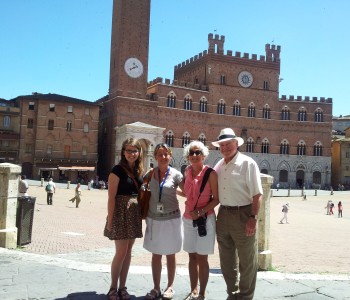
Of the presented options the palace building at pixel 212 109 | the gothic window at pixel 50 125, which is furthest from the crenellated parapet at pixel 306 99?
the gothic window at pixel 50 125

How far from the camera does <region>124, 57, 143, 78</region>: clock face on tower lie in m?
46.9

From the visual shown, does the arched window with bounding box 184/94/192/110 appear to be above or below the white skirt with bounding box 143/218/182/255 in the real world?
above

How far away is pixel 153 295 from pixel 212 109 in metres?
48.1

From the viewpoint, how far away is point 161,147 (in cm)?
558

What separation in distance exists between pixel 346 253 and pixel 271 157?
44144mm

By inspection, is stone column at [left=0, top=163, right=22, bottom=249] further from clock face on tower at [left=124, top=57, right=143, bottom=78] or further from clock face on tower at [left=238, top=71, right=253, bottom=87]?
clock face on tower at [left=238, top=71, right=253, bottom=87]

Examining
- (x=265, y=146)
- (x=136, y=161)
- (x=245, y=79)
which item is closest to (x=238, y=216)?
(x=136, y=161)

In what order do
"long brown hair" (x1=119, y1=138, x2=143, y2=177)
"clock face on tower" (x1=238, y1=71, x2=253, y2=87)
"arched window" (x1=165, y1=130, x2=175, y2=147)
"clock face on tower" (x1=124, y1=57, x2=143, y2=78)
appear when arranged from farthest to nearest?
"clock face on tower" (x1=238, y1=71, x2=253, y2=87) < "arched window" (x1=165, y1=130, x2=175, y2=147) < "clock face on tower" (x1=124, y1=57, x2=143, y2=78) < "long brown hair" (x1=119, y1=138, x2=143, y2=177)

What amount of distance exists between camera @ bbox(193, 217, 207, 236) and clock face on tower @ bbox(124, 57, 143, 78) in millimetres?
43160

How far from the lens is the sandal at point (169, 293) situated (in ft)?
16.8

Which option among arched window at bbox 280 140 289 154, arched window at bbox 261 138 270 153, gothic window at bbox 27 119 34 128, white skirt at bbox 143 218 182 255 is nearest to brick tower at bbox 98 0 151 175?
gothic window at bbox 27 119 34 128

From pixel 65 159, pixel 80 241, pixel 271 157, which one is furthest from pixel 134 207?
pixel 271 157

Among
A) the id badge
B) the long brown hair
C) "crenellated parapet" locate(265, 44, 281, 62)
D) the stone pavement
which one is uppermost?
"crenellated parapet" locate(265, 44, 281, 62)

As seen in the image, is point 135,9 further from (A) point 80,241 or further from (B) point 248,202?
(B) point 248,202
